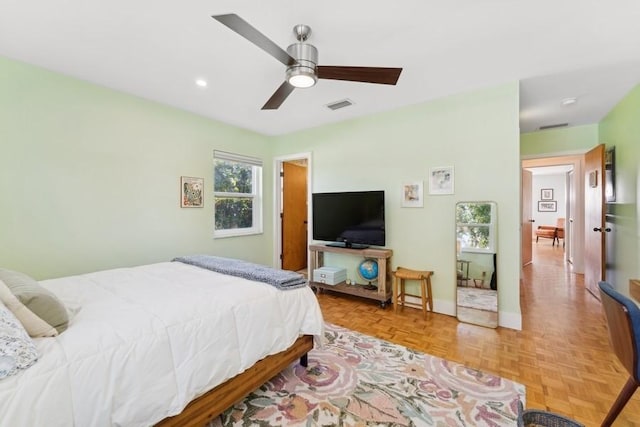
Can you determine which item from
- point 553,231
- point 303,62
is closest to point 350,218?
point 303,62

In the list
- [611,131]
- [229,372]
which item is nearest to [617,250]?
[611,131]

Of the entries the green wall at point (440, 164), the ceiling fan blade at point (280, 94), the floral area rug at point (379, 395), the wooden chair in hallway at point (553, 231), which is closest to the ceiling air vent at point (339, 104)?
the green wall at point (440, 164)

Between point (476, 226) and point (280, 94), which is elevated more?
point (280, 94)

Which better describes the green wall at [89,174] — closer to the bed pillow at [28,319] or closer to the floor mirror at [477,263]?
the bed pillow at [28,319]

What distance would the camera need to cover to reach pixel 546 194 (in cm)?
954

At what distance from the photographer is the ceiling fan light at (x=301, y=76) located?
187cm

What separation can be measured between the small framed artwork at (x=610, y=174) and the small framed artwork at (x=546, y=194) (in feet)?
23.8

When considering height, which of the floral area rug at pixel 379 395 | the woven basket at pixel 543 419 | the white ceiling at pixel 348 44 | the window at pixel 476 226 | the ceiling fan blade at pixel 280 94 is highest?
the white ceiling at pixel 348 44

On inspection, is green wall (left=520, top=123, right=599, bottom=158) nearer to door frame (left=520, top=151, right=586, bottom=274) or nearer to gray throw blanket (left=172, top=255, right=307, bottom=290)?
door frame (left=520, top=151, right=586, bottom=274)

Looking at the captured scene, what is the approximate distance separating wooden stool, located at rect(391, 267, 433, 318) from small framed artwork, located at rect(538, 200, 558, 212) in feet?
30.1

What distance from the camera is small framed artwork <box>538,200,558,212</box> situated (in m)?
9.41

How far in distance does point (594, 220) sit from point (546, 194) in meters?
7.14

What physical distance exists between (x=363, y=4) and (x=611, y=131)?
3877mm

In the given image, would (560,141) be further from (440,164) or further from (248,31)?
(248,31)
